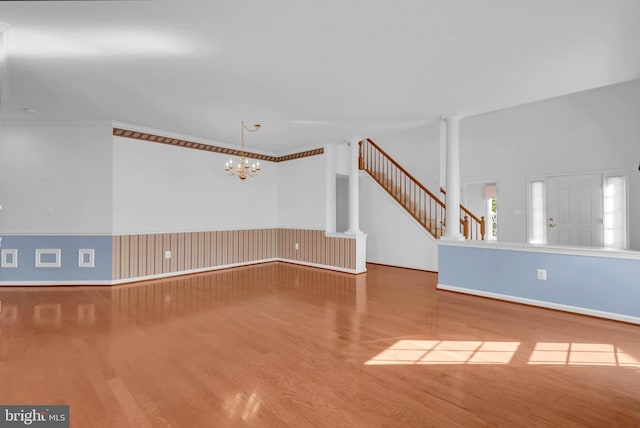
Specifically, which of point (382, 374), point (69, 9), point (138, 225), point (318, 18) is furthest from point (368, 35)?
point (138, 225)

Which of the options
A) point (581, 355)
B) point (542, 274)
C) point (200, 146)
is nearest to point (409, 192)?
point (542, 274)

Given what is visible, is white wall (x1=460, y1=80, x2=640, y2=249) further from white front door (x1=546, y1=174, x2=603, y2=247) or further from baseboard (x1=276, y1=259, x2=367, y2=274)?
baseboard (x1=276, y1=259, x2=367, y2=274)

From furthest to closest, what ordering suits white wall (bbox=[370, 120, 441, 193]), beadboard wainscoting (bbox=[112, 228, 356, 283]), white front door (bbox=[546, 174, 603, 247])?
white wall (bbox=[370, 120, 441, 193]) → white front door (bbox=[546, 174, 603, 247]) → beadboard wainscoting (bbox=[112, 228, 356, 283])

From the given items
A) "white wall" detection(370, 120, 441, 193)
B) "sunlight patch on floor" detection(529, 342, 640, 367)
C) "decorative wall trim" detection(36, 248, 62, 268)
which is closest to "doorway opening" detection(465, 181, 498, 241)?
"white wall" detection(370, 120, 441, 193)

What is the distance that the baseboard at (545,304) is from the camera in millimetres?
3679

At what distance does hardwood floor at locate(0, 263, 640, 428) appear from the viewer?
200 cm

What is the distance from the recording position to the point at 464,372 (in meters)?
2.52

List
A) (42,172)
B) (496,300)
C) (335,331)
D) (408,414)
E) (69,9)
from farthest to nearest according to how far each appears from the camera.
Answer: (42,172), (496,300), (335,331), (69,9), (408,414)

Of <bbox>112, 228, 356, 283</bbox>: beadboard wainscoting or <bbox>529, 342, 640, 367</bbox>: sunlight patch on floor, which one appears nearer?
<bbox>529, 342, 640, 367</bbox>: sunlight patch on floor

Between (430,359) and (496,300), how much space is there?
2501mm

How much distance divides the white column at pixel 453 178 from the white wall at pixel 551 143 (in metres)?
3.36

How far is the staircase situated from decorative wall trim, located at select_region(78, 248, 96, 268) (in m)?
6.21

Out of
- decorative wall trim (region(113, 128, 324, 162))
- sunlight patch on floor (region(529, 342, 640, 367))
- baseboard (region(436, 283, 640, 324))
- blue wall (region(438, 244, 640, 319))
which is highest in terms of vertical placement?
decorative wall trim (region(113, 128, 324, 162))

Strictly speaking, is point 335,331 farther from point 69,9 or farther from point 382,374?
point 69,9
